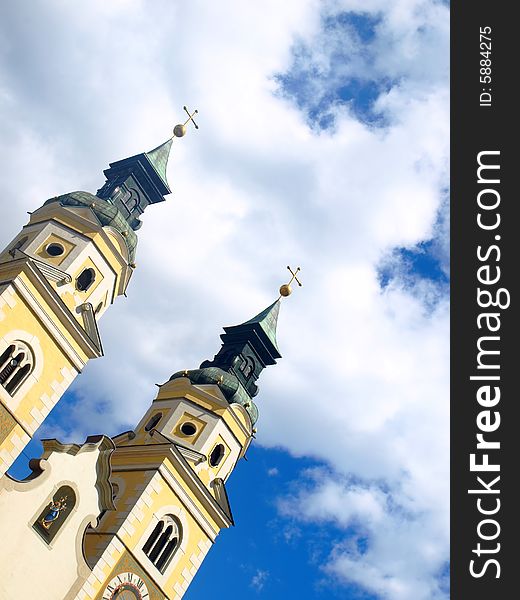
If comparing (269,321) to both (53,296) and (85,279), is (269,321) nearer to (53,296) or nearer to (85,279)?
(85,279)

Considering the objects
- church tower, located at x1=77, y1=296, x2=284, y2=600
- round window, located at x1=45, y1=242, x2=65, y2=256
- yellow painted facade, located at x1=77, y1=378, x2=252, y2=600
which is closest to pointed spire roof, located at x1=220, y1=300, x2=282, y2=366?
church tower, located at x1=77, y1=296, x2=284, y2=600

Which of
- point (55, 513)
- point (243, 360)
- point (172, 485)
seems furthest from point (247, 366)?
point (55, 513)

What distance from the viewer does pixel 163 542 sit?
24.0 m

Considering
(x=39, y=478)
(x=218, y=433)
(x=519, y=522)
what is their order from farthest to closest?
(x=218, y=433), (x=39, y=478), (x=519, y=522)

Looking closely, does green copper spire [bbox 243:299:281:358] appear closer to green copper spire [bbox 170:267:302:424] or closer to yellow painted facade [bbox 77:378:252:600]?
green copper spire [bbox 170:267:302:424]

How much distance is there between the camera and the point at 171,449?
24.8 meters

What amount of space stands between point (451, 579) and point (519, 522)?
56.4 inches

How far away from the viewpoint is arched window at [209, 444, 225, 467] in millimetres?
26781

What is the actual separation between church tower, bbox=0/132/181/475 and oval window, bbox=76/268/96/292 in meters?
0.04

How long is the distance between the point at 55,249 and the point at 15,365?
5094mm

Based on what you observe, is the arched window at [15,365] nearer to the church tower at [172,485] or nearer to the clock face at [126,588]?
the church tower at [172,485]

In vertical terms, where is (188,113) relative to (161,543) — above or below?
above

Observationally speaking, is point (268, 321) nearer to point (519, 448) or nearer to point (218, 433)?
point (218, 433)

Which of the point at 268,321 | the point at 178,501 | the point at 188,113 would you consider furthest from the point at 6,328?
the point at 188,113
